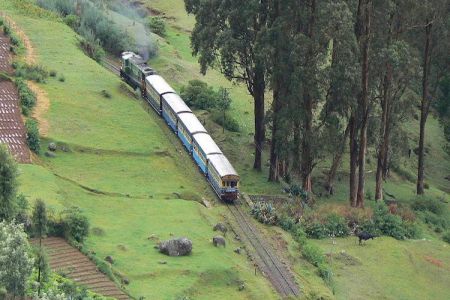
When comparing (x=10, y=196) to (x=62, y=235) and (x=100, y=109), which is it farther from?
(x=100, y=109)

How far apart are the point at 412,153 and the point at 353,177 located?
80.7ft

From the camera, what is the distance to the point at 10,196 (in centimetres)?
4812

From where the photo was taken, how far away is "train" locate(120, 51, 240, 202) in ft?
215

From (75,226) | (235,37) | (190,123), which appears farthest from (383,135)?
(75,226)

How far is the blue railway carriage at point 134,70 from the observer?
8381 cm

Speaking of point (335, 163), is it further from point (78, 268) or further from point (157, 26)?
point (157, 26)

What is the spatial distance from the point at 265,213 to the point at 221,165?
15.7ft

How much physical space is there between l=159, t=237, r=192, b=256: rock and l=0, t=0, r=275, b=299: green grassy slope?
515 millimetres

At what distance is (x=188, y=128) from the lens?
72312mm

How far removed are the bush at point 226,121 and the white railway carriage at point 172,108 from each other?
628 centimetres

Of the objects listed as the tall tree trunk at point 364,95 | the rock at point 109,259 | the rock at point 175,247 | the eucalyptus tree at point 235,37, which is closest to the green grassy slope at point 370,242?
the tall tree trunk at point 364,95

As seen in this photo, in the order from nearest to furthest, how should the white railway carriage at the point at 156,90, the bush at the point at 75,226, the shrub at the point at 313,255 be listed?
the bush at the point at 75,226, the shrub at the point at 313,255, the white railway carriage at the point at 156,90

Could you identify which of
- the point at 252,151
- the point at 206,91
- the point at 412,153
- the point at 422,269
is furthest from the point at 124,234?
the point at 412,153

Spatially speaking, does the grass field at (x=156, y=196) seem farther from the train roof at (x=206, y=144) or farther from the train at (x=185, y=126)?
the train roof at (x=206, y=144)
